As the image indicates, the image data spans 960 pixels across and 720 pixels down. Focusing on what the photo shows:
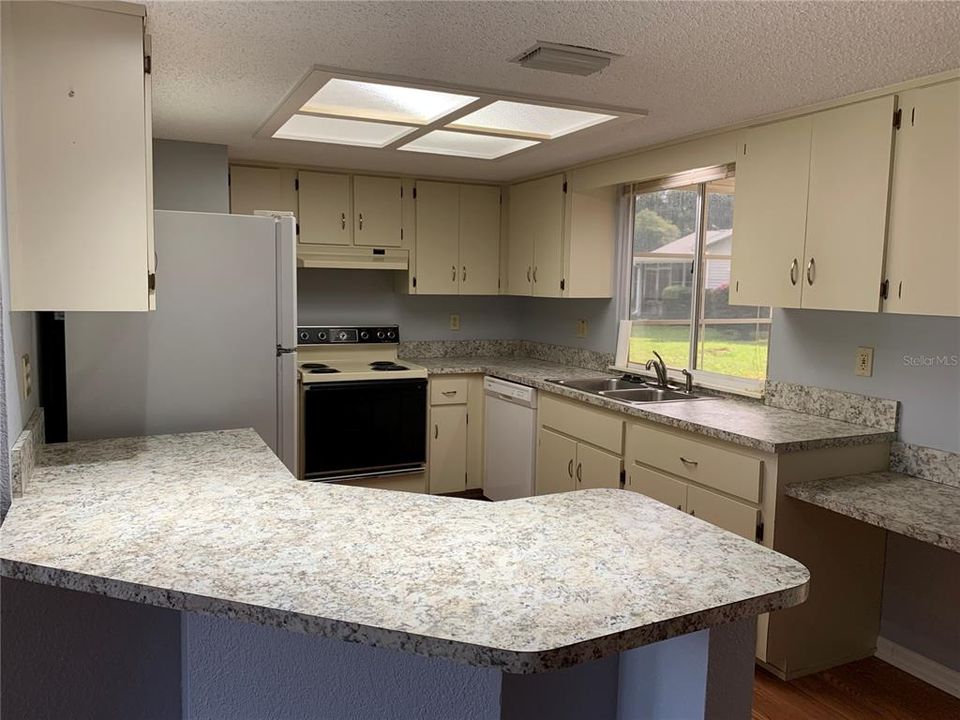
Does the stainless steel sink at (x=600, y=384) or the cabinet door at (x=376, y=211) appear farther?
the cabinet door at (x=376, y=211)

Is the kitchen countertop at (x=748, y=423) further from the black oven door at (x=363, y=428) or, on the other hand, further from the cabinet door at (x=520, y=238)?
the cabinet door at (x=520, y=238)

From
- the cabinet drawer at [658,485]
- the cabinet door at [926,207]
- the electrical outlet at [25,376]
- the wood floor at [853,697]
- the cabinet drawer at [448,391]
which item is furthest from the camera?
the cabinet drawer at [448,391]

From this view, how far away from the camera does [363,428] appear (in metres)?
4.11

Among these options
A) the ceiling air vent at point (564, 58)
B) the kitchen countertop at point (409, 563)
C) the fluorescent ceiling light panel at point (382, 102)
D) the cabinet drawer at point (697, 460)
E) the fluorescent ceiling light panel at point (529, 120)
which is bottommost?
the cabinet drawer at point (697, 460)

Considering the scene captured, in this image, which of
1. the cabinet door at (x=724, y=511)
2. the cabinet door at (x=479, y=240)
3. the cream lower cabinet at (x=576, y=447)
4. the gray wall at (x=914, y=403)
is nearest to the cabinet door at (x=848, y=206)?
the gray wall at (x=914, y=403)

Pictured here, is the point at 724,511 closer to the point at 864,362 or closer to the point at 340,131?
the point at 864,362

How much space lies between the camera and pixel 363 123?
10.0ft

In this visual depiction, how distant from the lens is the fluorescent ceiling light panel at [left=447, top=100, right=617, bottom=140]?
2803mm

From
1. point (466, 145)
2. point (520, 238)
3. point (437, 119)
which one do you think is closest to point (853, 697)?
point (437, 119)

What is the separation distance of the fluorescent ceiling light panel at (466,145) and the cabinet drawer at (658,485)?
5.27 ft

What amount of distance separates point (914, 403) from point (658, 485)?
3.38 ft

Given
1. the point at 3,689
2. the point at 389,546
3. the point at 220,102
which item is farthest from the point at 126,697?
the point at 220,102

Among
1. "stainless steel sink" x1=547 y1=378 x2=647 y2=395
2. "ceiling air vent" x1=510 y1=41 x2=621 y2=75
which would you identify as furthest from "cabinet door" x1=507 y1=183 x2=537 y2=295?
"ceiling air vent" x1=510 y1=41 x2=621 y2=75

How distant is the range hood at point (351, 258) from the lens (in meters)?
4.35
